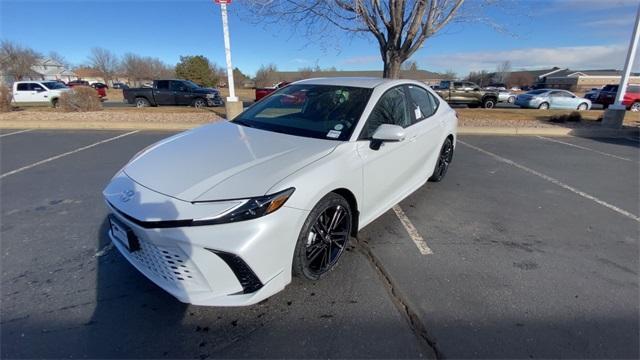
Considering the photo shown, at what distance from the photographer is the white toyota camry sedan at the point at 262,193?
1909mm

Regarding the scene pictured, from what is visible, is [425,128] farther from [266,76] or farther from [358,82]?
[266,76]

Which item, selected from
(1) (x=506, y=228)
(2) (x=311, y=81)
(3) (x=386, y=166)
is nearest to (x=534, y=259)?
(1) (x=506, y=228)

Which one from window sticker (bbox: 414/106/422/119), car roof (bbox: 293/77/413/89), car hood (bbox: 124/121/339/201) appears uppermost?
car roof (bbox: 293/77/413/89)

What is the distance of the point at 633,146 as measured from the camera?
26.5ft

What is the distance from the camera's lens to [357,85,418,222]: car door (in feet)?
9.20

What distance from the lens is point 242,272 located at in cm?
194

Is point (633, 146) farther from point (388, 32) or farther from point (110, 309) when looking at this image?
point (110, 309)

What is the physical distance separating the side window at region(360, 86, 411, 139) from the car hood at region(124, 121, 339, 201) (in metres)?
0.46

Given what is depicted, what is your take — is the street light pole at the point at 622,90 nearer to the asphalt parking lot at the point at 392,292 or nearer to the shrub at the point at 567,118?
the shrub at the point at 567,118

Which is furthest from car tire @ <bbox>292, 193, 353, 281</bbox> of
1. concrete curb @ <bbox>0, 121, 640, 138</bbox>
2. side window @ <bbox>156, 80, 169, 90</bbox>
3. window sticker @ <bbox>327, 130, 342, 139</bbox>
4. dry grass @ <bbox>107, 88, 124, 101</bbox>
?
dry grass @ <bbox>107, 88, 124, 101</bbox>

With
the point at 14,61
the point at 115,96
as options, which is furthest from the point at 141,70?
the point at 115,96

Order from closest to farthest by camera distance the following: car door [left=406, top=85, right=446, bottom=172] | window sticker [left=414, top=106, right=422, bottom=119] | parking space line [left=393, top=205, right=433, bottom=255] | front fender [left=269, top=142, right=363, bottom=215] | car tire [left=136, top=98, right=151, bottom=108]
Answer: front fender [left=269, top=142, right=363, bottom=215] < parking space line [left=393, top=205, right=433, bottom=255] < car door [left=406, top=85, right=446, bottom=172] < window sticker [left=414, top=106, right=422, bottom=119] < car tire [left=136, top=98, right=151, bottom=108]

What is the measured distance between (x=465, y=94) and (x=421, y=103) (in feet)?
59.8

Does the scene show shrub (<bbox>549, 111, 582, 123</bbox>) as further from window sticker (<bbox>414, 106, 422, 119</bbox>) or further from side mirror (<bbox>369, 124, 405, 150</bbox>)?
side mirror (<bbox>369, 124, 405, 150</bbox>)
